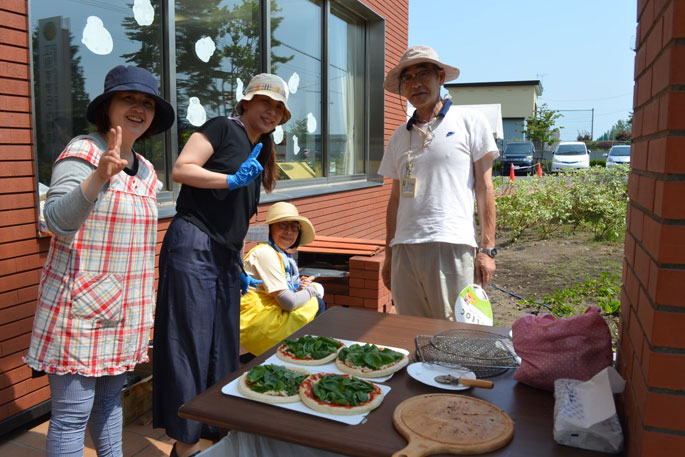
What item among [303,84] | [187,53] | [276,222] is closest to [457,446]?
[276,222]

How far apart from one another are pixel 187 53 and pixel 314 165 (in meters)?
2.61

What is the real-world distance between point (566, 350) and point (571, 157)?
28093 millimetres

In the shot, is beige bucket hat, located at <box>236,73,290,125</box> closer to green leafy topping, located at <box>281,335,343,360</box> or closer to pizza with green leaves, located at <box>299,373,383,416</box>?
green leafy topping, located at <box>281,335,343,360</box>

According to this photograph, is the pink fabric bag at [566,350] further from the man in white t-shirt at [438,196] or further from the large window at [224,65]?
the large window at [224,65]

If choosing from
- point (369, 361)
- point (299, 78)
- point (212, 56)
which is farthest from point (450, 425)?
point (299, 78)

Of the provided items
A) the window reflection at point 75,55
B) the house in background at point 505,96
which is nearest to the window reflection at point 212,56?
the window reflection at point 75,55

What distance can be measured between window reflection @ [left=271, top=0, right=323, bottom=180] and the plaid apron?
12.3 ft

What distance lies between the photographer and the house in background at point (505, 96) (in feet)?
144

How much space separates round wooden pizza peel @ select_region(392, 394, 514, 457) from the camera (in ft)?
4.19

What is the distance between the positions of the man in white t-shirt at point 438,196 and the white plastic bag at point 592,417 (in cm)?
147

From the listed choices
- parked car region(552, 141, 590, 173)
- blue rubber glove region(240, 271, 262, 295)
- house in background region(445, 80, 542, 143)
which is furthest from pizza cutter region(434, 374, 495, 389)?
house in background region(445, 80, 542, 143)

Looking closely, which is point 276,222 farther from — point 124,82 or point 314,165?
point 314,165

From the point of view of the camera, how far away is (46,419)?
322 cm

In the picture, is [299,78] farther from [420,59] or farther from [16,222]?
[16,222]
